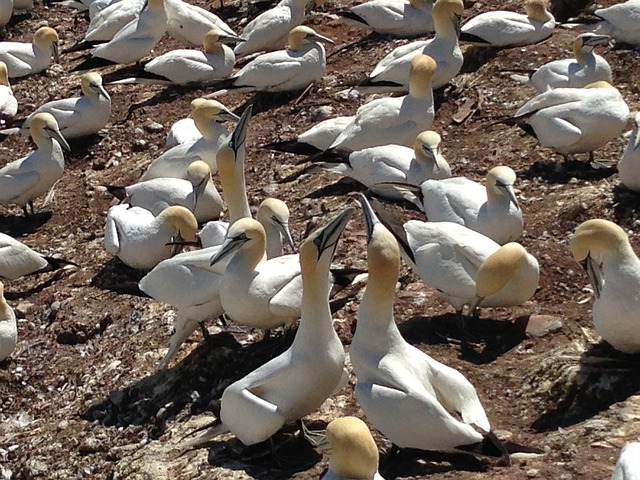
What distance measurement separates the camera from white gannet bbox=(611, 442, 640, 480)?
4012 mm

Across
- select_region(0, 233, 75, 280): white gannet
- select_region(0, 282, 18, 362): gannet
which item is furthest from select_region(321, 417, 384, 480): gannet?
select_region(0, 233, 75, 280): white gannet

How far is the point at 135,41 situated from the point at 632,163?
235 inches

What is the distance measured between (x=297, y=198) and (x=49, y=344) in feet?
7.09

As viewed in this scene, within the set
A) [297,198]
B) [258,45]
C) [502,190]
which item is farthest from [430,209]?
[258,45]


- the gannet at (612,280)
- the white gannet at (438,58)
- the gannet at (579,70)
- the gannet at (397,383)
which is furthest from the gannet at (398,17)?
the gannet at (397,383)

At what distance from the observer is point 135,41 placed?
11.8 metres

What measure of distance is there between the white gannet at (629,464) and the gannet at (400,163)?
4.09 metres

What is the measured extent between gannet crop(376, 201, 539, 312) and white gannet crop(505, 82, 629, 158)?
1811 mm

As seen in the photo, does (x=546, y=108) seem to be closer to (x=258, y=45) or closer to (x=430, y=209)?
(x=430, y=209)

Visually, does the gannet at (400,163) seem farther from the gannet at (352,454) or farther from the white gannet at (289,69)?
the gannet at (352,454)

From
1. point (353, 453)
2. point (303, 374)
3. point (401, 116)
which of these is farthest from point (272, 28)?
point (353, 453)

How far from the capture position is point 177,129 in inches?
387

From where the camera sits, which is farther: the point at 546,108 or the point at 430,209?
the point at 546,108

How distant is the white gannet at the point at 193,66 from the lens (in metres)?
11.0
